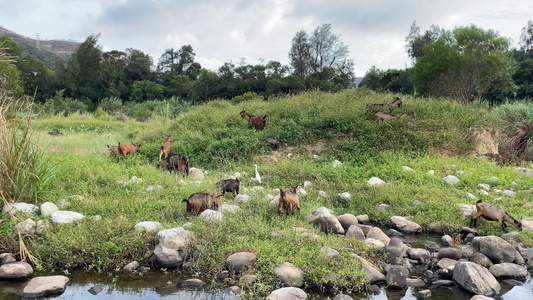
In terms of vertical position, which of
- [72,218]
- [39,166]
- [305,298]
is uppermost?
[39,166]

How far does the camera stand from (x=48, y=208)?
16.9 ft

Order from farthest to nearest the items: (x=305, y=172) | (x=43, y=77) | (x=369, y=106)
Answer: (x=43, y=77) < (x=369, y=106) < (x=305, y=172)

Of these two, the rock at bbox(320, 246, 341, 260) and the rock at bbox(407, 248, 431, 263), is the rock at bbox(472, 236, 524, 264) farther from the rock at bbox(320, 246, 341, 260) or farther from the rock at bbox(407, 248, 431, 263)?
the rock at bbox(320, 246, 341, 260)

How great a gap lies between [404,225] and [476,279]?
5.64 ft

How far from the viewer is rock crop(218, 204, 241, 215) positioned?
17.2 ft

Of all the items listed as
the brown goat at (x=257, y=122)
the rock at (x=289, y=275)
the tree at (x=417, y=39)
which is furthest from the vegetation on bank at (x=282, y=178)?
the tree at (x=417, y=39)

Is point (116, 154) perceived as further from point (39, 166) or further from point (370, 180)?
point (370, 180)

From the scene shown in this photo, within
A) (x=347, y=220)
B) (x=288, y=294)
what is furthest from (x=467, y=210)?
(x=288, y=294)

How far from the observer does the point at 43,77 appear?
35031mm

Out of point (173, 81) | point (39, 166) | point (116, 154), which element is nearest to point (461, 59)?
point (116, 154)

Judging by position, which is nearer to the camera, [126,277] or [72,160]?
[126,277]

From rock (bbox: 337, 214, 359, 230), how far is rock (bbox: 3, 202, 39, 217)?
3814 millimetres

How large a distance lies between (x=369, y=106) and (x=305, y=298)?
8.05 metres

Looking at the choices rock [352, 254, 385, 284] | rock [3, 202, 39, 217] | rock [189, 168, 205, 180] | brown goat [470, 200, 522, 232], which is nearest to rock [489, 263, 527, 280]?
brown goat [470, 200, 522, 232]
